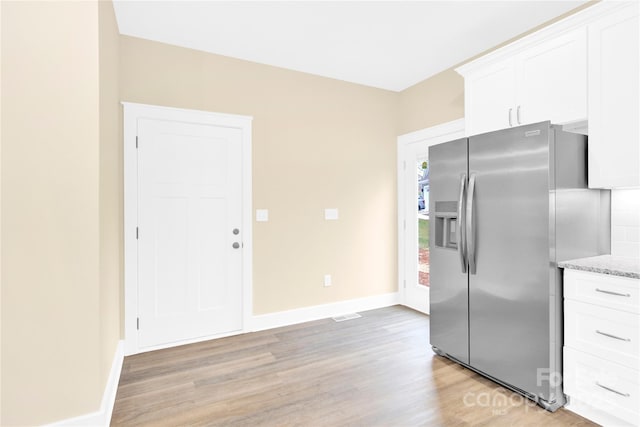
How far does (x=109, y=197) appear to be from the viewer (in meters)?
2.29

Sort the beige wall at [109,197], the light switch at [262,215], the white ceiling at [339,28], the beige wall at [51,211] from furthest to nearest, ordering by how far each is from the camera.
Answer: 1. the light switch at [262,215]
2. the white ceiling at [339,28]
3. the beige wall at [109,197]
4. the beige wall at [51,211]

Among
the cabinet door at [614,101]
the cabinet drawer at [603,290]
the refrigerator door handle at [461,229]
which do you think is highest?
the cabinet door at [614,101]

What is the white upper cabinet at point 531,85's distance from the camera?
89.7 inches

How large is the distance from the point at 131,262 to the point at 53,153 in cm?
139

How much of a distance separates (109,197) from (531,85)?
3065 mm

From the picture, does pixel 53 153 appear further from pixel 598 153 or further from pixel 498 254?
pixel 598 153

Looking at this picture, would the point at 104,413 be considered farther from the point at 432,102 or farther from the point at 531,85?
the point at 432,102

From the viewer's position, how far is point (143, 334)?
118 inches

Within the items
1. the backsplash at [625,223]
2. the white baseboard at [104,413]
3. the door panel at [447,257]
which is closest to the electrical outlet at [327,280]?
the door panel at [447,257]

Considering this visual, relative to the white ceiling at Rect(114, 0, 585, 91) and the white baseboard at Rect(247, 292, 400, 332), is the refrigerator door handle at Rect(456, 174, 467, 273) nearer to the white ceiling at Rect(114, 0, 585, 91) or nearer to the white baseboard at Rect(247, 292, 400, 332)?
the white ceiling at Rect(114, 0, 585, 91)

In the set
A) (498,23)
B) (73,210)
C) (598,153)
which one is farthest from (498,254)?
(73,210)

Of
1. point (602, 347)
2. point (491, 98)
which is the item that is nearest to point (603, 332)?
point (602, 347)

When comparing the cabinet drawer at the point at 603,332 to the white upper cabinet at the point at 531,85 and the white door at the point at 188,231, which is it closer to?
the white upper cabinet at the point at 531,85

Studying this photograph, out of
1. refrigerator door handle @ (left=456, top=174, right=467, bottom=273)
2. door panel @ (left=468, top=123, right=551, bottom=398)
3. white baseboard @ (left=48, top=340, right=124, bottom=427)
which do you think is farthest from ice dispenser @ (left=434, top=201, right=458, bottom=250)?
white baseboard @ (left=48, top=340, right=124, bottom=427)
